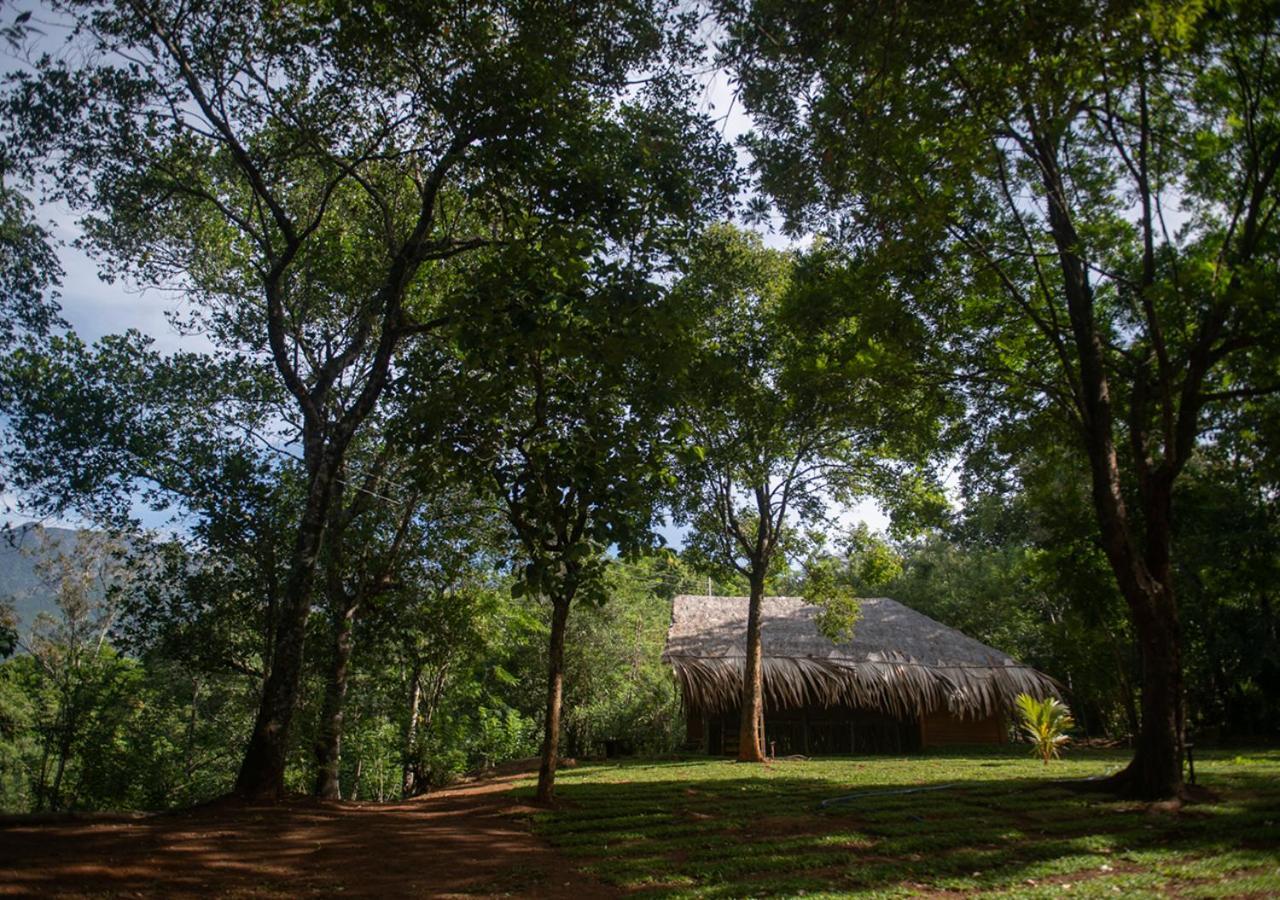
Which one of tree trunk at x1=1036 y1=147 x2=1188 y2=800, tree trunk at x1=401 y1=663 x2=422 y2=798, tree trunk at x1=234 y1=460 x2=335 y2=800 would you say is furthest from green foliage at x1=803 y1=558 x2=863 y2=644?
tree trunk at x1=234 y1=460 x2=335 y2=800

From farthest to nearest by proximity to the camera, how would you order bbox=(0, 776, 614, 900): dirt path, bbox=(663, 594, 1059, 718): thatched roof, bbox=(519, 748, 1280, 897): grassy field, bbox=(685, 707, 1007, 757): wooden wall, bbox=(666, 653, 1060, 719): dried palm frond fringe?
bbox=(685, 707, 1007, 757): wooden wall → bbox=(663, 594, 1059, 718): thatched roof → bbox=(666, 653, 1060, 719): dried palm frond fringe → bbox=(519, 748, 1280, 897): grassy field → bbox=(0, 776, 614, 900): dirt path

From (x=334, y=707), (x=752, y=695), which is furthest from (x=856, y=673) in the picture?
(x=334, y=707)

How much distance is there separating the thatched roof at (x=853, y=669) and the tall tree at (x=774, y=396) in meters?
3.16

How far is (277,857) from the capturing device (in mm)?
5480

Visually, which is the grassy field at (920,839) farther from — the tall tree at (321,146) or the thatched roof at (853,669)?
the thatched roof at (853,669)

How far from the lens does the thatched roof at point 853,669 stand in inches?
701

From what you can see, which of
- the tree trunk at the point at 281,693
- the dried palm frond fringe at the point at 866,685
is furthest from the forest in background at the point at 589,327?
the dried palm frond fringe at the point at 866,685

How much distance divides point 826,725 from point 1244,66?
1558cm

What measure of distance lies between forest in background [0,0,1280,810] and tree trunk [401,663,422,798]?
5.6 inches

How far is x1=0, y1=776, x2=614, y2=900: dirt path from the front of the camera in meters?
4.59

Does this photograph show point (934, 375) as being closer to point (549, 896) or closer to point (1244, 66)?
point (1244, 66)

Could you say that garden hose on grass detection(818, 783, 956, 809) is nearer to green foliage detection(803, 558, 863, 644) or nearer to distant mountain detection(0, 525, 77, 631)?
green foliage detection(803, 558, 863, 644)

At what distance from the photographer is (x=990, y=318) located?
31.4 ft

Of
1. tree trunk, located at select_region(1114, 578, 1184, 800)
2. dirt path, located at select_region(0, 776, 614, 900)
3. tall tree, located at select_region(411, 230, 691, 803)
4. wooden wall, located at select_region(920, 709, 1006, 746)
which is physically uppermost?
tall tree, located at select_region(411, 230, 691, 803)
